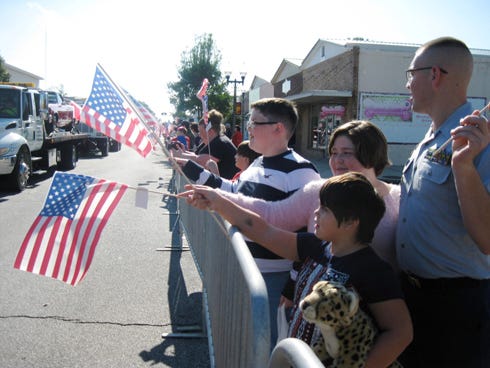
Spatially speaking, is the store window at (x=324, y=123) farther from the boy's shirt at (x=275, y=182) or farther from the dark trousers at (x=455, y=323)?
the dark trousers at (x=455, y=323)

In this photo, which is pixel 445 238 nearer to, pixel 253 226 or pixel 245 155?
pixel 253 226

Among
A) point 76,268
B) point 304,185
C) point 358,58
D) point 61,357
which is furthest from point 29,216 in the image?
point 358,58

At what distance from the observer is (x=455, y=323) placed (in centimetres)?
196

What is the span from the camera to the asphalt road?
3.79 meters

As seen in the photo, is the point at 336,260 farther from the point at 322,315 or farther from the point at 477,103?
the point at 477,103

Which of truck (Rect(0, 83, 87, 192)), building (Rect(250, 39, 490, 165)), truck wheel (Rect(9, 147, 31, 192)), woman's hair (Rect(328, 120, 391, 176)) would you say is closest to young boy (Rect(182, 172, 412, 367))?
woman's hair (Rect(328, 120, 391, 176))

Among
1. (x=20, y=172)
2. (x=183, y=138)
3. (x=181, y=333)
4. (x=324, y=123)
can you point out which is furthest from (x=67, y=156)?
(x=181, y=333)

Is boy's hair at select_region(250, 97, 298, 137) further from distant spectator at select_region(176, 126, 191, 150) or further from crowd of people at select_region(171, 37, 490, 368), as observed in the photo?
distant spectator at select_region(176, 126, 191, 150)

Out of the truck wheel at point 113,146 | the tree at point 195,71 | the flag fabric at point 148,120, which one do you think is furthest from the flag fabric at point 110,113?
the tree at point 195,71

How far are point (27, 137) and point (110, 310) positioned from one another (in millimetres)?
10701

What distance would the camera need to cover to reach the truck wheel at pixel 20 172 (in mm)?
11930

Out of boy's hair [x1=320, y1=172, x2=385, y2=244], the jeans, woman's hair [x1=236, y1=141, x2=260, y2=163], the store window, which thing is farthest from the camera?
the store window

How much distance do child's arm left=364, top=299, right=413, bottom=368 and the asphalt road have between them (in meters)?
2.33

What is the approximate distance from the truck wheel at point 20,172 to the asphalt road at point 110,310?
4.53 m
